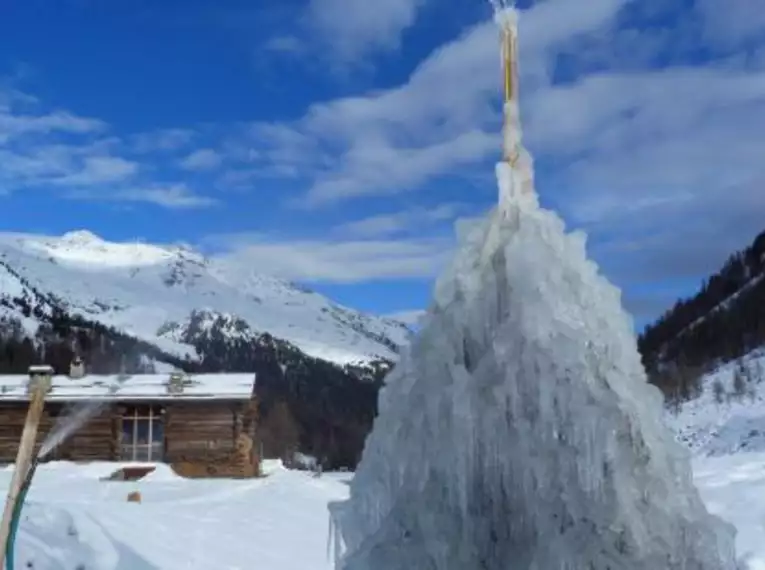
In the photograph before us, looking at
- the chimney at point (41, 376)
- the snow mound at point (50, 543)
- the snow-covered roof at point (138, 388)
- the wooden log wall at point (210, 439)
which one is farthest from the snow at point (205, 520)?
the snow-covered roof at point (138, 388)

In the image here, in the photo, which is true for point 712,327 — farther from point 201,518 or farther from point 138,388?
point 201,518

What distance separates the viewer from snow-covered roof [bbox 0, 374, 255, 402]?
31.1 metres

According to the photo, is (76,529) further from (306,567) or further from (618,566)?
(618,566)

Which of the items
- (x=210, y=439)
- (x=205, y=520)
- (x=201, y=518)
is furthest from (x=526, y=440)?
(x=210, y=439)

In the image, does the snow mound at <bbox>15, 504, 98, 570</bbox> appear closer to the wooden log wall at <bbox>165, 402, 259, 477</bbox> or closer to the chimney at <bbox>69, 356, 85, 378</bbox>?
the wooden log wall at <bbox>165, 402, 259, 477</bbox>

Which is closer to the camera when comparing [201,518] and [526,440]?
[526,440]

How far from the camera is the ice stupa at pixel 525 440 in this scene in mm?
2697

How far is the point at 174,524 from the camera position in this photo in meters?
14.8

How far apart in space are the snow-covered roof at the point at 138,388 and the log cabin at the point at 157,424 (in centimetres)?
3

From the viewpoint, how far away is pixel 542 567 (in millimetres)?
2680

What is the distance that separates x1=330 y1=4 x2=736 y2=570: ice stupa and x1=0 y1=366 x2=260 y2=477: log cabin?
92.6 ft

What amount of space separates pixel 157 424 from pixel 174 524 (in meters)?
17.5

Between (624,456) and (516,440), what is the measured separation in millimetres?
302

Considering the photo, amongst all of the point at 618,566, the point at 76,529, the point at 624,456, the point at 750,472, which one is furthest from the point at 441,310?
the point at 750,472
